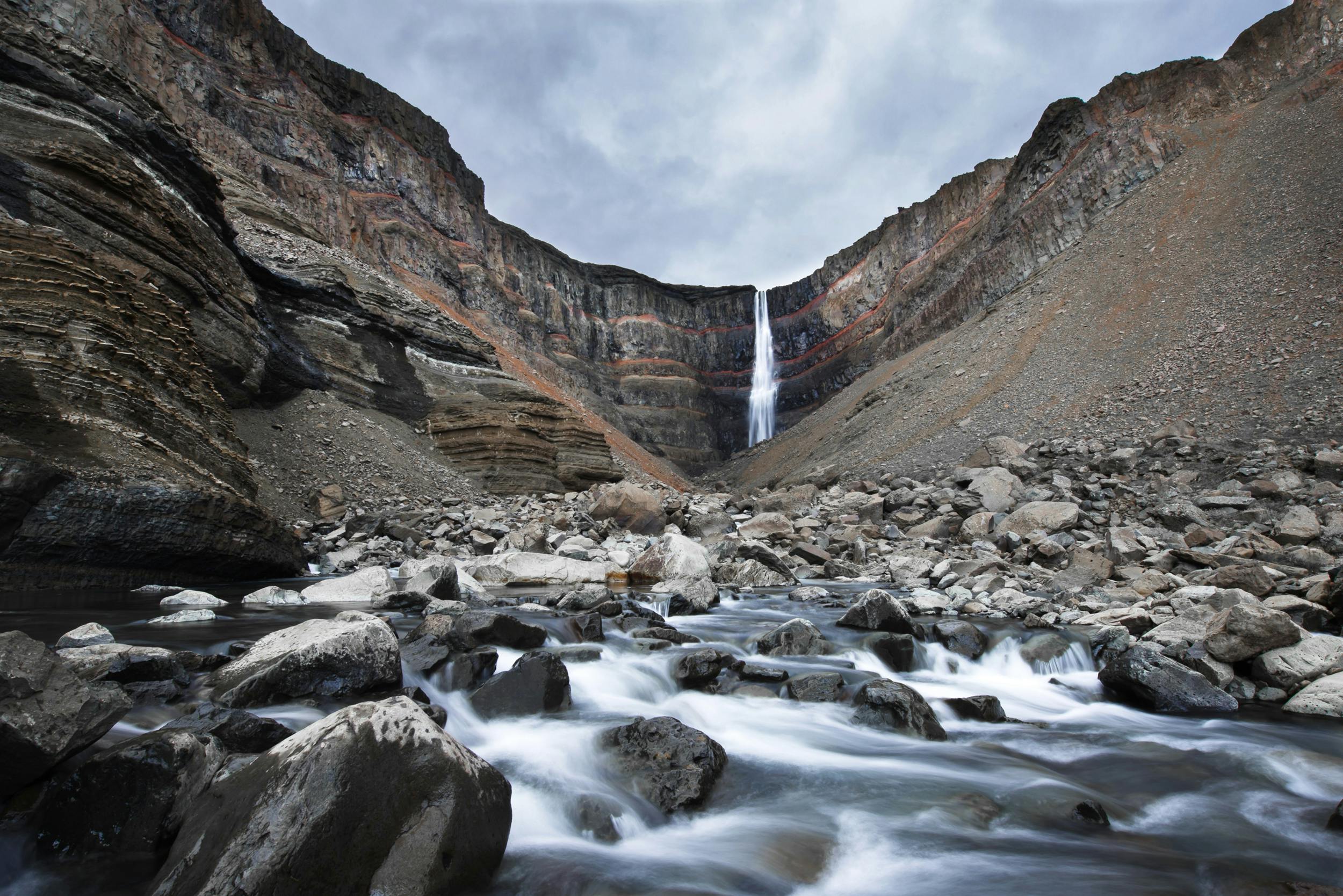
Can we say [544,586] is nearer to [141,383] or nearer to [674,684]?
[674,684]

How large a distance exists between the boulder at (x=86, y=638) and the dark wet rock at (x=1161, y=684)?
831 centimetres

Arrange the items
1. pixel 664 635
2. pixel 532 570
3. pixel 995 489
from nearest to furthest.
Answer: pixel 664 635 → pixel 532 570 → pixel 995 489

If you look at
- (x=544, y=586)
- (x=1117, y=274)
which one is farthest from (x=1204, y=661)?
(x=1117, y=274)

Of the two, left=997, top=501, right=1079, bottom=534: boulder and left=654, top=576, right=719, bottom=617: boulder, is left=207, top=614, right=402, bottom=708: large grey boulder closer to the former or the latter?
left=654, top=576, right=719, bottom=617: boulder

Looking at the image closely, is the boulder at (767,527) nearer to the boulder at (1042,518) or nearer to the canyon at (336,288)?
the boulder at (1042,518)

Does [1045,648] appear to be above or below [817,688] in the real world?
above

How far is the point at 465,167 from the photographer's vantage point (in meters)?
52.2

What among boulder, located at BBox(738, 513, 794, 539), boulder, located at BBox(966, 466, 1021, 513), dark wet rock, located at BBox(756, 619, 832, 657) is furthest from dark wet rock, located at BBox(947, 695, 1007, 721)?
boulder, located at BBox(966, 466, 1021, 513)

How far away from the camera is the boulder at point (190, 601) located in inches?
262

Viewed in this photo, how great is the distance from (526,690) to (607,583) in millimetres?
5705

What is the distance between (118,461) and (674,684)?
22.7ft

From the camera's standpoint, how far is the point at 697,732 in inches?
165

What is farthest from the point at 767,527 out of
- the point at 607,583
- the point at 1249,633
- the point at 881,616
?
the point at 1249,633

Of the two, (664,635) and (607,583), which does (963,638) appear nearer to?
(664,635)
